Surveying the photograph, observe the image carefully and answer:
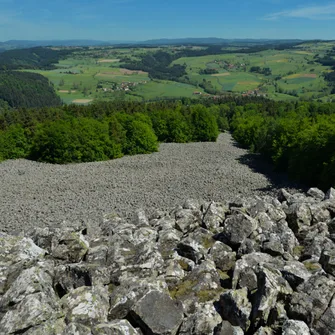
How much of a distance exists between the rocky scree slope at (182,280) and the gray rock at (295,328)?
26 mm

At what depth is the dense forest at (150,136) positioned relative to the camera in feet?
141

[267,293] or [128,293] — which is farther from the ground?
[267,293]

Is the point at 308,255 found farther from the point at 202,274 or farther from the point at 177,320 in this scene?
the point at 177,320

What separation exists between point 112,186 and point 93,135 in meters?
22.1

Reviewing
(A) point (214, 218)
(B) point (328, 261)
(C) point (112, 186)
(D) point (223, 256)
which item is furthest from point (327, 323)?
(C) point (112, 186)

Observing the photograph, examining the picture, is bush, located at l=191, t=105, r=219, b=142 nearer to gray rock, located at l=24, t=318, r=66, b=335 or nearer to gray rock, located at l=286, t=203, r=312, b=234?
gray rock, located at l=286, t=203, r=312, b=234

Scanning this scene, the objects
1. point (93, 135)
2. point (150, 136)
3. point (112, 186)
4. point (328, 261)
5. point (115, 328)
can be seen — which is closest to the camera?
point (115, 328)

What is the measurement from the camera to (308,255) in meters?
14.7

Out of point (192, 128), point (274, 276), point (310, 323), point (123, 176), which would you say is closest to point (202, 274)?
point (274, 276)

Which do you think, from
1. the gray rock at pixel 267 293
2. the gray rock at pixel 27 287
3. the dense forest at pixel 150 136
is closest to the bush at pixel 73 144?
the dense forest at pixel 150 136

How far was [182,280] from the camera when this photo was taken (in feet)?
43.0

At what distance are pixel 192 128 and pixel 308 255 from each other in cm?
6868

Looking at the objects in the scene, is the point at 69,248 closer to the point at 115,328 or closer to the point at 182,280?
the point at 182,280

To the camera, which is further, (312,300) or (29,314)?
(312,300)
